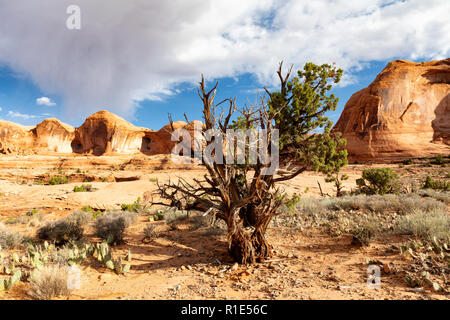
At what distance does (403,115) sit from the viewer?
36031 mm

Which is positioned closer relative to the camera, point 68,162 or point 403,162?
point 403,162

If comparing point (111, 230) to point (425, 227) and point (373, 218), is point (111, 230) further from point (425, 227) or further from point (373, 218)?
point (425, 227)

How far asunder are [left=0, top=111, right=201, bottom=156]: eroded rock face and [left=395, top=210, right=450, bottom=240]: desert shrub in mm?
49650

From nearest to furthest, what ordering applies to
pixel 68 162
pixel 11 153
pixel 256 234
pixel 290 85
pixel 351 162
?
pixel 256 234 → pixel 290 85 → pixel 351 162 → pixel 68 162 → pixel 11 153

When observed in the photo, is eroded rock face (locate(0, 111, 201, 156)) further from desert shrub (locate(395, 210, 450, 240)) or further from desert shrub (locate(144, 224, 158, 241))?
desert shrub (locate(395, 210, 450, 240))

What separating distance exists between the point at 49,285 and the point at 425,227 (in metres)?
7.56

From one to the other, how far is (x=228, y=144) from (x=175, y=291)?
2.97 metres

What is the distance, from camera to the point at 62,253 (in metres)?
4.94

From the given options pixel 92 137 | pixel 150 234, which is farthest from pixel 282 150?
pixel 92 137

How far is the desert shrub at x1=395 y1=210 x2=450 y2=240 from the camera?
5.03 meters

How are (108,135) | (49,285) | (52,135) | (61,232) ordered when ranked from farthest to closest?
1. (52,135)
2. (108,135)
3. (61,232)
4. (49,285)

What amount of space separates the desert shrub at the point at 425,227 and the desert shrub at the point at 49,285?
23.1ft
